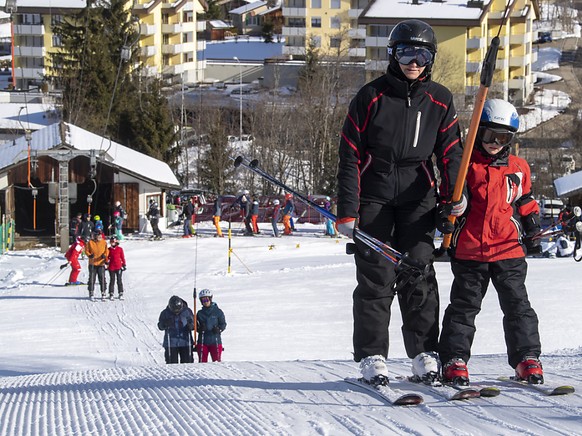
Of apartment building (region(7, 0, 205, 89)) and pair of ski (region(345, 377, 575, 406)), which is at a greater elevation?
apartment building (region(7, 0, 205, 89))

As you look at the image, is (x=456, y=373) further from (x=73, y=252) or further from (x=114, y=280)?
(x=73, y=252)

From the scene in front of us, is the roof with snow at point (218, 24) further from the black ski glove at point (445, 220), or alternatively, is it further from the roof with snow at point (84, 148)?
the black ski glove at point (445, 220)

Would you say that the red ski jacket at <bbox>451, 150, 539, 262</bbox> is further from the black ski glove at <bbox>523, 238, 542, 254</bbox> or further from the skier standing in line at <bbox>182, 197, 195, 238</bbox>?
the skier standing in line at <bbox>182, 197, 195, 238</bbox>

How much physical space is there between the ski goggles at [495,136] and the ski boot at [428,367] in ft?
4.08

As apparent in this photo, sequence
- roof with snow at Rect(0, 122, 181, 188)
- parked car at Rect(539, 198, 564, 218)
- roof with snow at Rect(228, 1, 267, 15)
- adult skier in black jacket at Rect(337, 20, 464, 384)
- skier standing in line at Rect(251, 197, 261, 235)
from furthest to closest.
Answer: roof with snow at Rect(228, 1, 267, 15)
parked car at Rect(539, 198, 564, 218)
roof with snow at Rect(0, 122, 181, 188)
skier standing in line at Rect(251, 197, 261, 235)
adult skier in black jacket at Rect(337, 20, 464, 384)

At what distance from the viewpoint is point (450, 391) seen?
556 cm

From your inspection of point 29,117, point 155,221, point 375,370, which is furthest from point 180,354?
point 29,117

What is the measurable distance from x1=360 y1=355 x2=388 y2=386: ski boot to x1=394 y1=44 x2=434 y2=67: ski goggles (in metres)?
1.66

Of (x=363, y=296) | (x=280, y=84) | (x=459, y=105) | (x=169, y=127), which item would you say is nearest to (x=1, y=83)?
(x=280, y=84)

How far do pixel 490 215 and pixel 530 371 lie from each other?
924 millimetres

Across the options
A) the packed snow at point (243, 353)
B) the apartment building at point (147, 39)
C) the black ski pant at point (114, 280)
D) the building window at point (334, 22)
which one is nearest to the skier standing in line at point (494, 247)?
the packed snow at point (243, 353)

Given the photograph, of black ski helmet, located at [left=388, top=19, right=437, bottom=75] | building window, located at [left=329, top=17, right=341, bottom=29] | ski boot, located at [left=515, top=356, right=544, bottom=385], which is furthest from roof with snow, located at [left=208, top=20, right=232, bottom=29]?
ski boot, located at [left=515, top=356, right=544, bottom=385]

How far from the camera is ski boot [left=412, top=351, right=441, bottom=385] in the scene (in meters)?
5.76

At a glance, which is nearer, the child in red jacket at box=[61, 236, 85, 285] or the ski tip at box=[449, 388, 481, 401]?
the ski tip at box=[449, 388, 481, 401]
